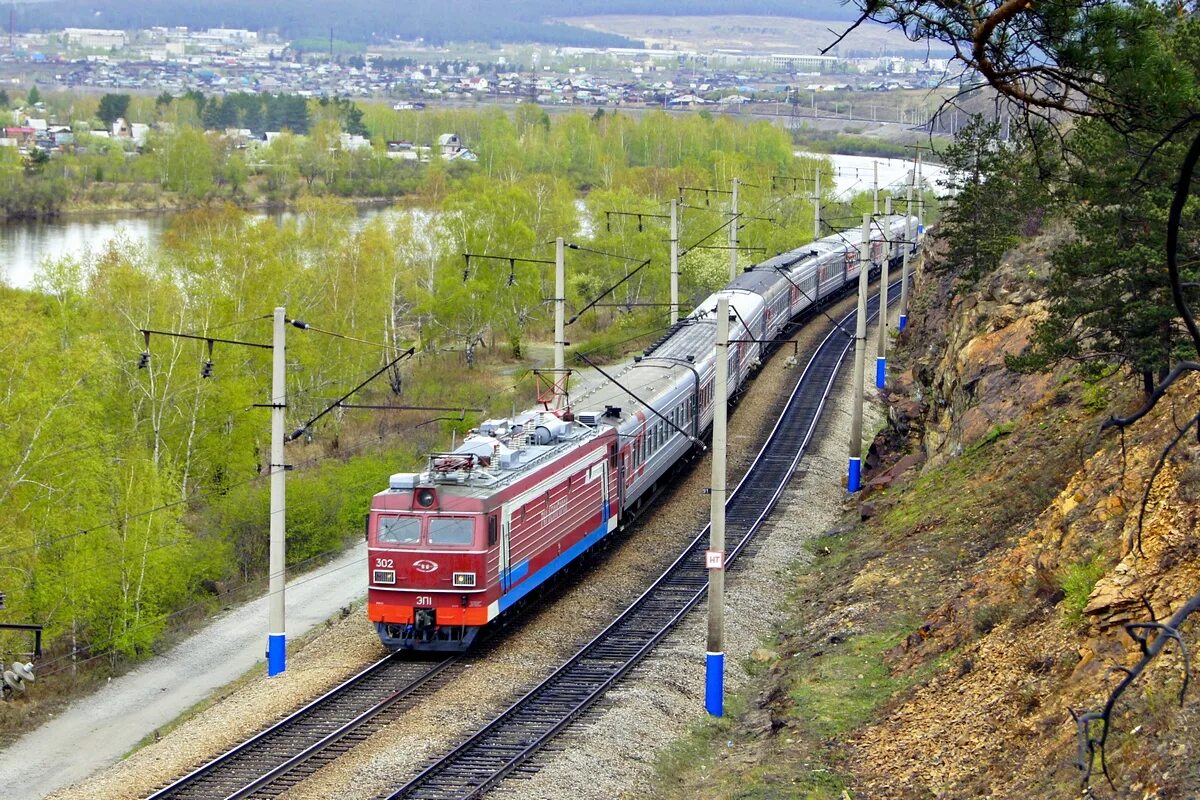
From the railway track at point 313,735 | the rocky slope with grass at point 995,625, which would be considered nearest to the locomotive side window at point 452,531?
the railway track at point 313,735

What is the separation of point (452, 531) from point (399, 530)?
0.91 metres

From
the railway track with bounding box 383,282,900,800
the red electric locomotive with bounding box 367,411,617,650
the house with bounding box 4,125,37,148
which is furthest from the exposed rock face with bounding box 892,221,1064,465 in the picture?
the house with bounding box 4,125,37,148

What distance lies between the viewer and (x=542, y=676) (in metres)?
22.7

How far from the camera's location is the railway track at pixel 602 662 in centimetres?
1836

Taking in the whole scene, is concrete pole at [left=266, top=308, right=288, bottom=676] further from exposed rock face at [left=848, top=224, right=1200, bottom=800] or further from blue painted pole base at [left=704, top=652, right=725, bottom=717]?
exposed rock face at [left=848, top=224, right=1200, bottom=800]

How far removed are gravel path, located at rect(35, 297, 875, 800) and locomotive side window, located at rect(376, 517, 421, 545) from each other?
2.20 m

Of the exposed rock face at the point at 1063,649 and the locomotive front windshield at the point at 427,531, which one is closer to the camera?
the exposed rock face at the point at 1063,649

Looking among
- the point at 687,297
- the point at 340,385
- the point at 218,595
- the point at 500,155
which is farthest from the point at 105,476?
the point at 500,155

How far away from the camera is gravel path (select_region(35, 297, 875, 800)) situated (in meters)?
18.5

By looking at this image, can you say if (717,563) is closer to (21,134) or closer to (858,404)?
(858,404)

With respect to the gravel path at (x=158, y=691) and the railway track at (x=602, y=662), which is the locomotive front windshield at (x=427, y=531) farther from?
the gravel path at (x=158, y=691)

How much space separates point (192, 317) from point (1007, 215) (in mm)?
25216

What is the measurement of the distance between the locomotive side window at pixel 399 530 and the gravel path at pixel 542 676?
220cm

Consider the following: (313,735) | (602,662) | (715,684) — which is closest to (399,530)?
(602,662)
